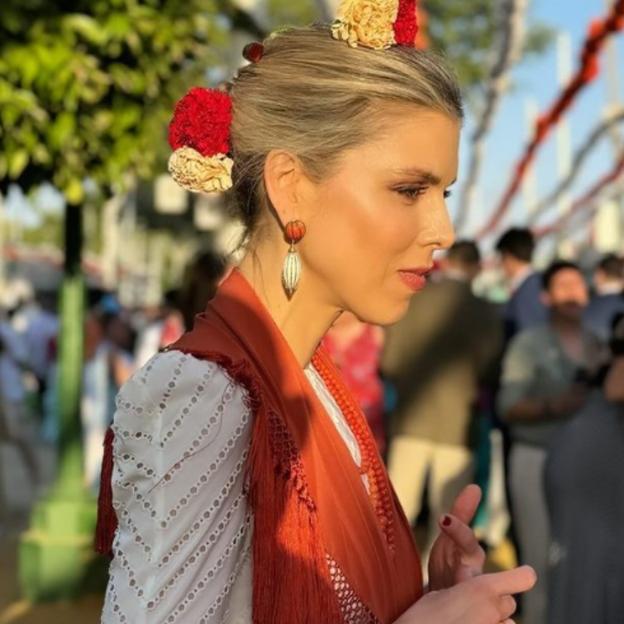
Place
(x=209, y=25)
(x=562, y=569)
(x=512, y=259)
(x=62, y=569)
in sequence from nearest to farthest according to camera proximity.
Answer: (x=562, y=569) → (x=209, y=25) → (x=62, y=569) → (x=512, y=259)

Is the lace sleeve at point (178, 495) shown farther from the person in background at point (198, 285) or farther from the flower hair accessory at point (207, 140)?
the person in background at point (198, 285)

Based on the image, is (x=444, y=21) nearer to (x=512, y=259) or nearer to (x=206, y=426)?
(x=512, y=259)

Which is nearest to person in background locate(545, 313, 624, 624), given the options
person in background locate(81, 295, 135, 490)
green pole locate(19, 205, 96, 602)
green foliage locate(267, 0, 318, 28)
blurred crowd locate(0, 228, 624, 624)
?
blurred crowd locate(0, 228, 624, 624)

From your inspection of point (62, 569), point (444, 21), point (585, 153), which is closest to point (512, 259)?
point (62, 569)

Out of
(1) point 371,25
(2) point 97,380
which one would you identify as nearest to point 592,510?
(1) point 371,25

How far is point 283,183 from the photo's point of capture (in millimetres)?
2037

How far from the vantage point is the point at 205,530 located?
1771 millimetres

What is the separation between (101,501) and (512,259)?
6.79 metres

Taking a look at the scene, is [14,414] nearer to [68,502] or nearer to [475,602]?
[68,502]

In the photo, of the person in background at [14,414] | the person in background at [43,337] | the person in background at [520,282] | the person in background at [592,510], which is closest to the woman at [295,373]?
the person in background at [592,510]

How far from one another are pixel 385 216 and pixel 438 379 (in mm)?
5562

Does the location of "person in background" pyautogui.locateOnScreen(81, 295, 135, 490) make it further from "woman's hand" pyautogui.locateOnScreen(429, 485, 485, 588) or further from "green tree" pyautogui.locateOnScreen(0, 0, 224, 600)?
"woman's hand" pyautogui.locateOnScreen(429, 485, 485, 588)

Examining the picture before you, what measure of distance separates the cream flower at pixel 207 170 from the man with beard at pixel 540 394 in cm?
465

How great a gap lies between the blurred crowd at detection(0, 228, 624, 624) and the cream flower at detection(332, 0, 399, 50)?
3.34 meters
